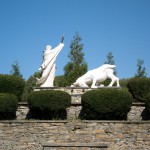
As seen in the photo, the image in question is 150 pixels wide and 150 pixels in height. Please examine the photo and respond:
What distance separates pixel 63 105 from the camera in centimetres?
1355

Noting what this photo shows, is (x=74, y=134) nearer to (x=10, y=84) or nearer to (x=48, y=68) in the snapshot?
(x=10, y=84)

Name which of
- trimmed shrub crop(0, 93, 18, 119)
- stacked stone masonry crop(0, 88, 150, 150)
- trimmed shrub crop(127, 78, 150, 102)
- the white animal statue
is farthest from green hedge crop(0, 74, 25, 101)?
trimmed shrub crop(127, 78, 150, 102)

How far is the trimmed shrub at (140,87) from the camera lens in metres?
15.8

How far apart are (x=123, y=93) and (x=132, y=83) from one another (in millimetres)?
2634

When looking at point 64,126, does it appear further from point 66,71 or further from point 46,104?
point 66,71

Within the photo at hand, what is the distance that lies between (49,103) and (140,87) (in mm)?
4844

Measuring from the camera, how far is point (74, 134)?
12.9 m

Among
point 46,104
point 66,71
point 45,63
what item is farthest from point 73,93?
point 66,71

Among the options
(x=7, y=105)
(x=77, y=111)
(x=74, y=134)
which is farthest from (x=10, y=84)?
(x=74, y=134)

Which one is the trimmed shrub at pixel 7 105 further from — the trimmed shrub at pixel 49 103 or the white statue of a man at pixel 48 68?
the white statue of a man at pixel 48 68

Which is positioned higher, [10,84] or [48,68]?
[48,68]

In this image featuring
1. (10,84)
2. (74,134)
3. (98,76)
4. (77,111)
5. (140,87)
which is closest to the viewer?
(74,134)

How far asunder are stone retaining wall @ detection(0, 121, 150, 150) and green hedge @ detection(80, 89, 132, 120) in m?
0.50

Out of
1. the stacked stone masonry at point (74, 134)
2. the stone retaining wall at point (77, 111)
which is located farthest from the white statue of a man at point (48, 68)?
the stacked stone masonry at point (74, 134)
